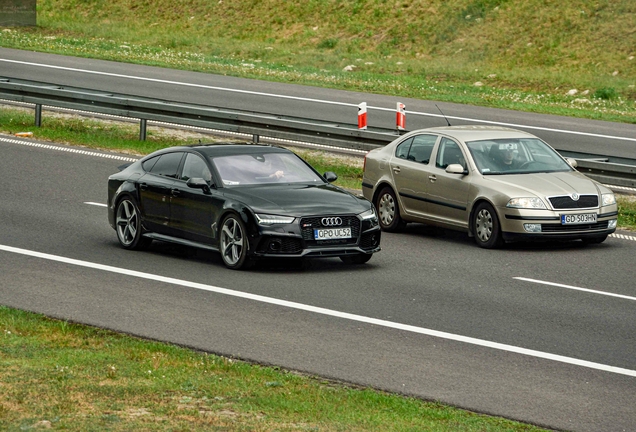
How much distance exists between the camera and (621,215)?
60.5 feet

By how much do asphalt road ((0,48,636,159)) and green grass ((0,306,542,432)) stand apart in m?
16.8

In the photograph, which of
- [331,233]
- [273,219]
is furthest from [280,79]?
[273,219]

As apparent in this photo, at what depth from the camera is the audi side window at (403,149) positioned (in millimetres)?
17078

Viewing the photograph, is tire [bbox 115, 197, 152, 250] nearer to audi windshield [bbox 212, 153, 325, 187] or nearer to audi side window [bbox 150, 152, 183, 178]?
audi side window [bbox 150, 152, 183, 178]

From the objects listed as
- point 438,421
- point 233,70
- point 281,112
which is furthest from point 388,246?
point 233,70

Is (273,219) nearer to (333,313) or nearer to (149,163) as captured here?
(333,313)

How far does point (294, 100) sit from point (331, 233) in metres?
18.7

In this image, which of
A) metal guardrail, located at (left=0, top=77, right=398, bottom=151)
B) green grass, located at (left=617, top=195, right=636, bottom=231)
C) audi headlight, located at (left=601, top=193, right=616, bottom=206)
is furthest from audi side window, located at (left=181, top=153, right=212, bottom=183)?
metal guardrail, located at (left=0, top=77, right=398, bottom=151)

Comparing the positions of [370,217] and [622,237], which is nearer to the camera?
[370,217]

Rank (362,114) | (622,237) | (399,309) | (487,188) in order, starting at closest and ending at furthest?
1. (399,309)
2. (487,188)
3. (622,237)
4. (362,114)

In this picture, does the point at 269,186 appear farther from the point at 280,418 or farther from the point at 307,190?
the point at 280,418

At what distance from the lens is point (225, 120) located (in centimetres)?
2375

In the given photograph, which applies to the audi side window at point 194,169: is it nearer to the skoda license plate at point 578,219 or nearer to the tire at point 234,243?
the tire at point 234,243

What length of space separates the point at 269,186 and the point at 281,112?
15.2 metres
